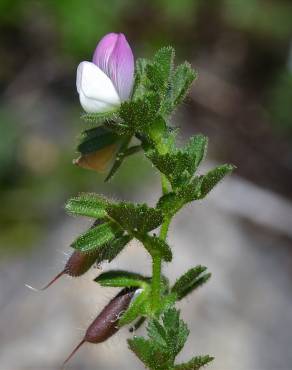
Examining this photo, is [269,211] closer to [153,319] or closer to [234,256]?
[234,256]

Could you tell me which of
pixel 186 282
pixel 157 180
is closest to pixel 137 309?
pixel 186 282

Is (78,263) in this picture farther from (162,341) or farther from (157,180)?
(157,180)

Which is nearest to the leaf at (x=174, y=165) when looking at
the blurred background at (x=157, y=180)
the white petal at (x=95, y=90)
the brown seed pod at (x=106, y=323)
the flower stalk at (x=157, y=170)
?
the flower stalk at (x=157, y=170)

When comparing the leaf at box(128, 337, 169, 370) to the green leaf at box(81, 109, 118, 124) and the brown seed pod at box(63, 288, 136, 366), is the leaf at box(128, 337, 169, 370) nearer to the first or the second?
the brown seed pod at box(63, 288, 136, 366)

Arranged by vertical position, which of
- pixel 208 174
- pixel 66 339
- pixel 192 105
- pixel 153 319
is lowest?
pixel 66 339

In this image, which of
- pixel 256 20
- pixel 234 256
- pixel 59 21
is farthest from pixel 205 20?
pixel 234 256

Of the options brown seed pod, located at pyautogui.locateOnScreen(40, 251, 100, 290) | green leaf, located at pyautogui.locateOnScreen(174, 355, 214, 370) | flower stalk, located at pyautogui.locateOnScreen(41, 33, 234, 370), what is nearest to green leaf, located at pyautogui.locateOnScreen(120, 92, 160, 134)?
flower stalk, located at pyautogui.locateOnScreen(41, 33, 234, 370)

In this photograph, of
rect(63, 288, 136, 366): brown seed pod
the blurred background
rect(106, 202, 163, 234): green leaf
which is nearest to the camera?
rect(106, 202, 163, 234): green leaf
